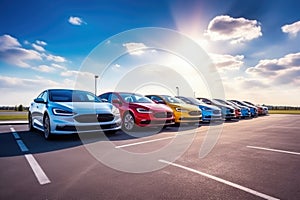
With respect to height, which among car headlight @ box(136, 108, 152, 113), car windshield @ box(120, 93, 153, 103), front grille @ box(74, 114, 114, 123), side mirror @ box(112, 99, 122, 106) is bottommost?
front grille @ box(74, 114, 114, 123)

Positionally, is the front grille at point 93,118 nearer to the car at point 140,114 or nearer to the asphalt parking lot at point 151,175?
the asphalt parking lot at point 151,175

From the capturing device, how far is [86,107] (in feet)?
20.9

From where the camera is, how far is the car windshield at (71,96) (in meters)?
6.82

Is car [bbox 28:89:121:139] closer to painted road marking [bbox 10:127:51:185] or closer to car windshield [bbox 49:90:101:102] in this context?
car windshield [bbox 49:90:101:102]

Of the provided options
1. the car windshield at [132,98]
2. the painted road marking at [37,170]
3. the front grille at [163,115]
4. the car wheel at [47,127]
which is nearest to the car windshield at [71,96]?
the car wheel at [47,127]

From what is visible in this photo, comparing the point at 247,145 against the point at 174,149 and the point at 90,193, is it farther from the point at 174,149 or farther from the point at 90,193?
the point at 90,193

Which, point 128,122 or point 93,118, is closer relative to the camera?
point 93,118

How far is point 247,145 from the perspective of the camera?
18.5 ft

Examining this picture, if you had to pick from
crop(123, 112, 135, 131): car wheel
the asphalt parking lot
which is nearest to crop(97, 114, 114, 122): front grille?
the asphalt parking lot

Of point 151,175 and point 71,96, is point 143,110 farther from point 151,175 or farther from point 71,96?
point 151,175

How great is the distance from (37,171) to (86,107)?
308 centimetres

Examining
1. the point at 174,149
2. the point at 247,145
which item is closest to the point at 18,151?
the point at 174,149

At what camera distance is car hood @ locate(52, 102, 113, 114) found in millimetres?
6136

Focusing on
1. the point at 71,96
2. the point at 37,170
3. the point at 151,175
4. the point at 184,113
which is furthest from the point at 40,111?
the point at 184,113
